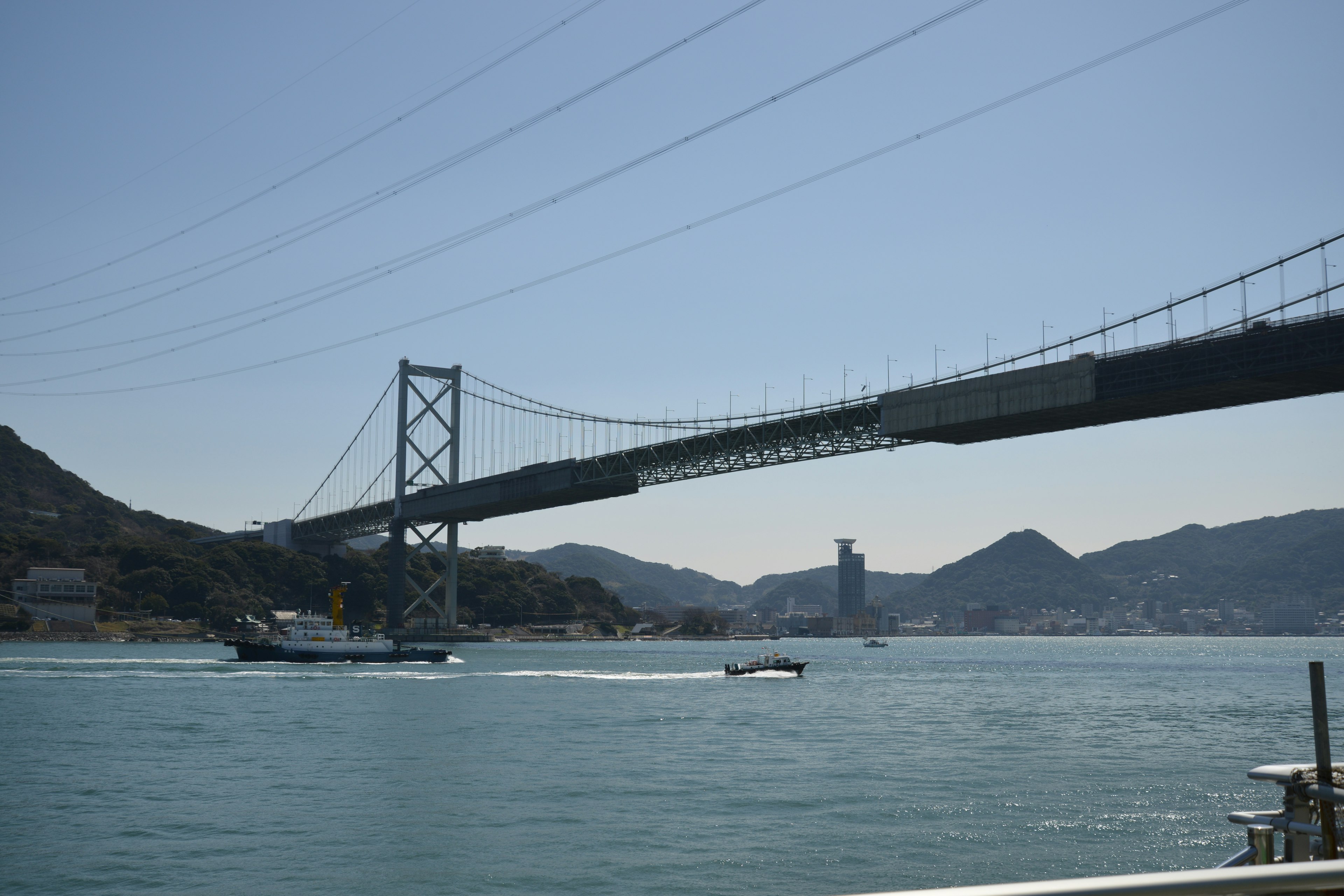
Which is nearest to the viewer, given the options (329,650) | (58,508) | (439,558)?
(329,650)

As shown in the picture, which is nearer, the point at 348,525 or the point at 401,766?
the point at 401,766

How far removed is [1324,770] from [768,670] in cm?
6221

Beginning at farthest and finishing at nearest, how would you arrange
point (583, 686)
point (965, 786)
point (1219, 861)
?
point (583, 686) < point (965, 786) < point (1219, 861)

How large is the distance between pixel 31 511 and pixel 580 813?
161 metres

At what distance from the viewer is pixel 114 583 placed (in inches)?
4840

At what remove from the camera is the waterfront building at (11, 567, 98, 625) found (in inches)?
4373

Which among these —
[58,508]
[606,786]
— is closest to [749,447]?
[606,786]

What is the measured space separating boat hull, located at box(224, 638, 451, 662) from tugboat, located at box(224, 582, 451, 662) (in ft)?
0.08

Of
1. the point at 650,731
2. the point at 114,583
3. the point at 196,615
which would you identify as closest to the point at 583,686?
the point at 650,731

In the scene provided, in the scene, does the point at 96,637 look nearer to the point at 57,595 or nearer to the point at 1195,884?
the point at 57,595

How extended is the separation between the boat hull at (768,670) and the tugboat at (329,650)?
74.1ft

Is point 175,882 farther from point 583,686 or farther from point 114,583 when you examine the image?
point 114,583

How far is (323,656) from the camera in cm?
7488

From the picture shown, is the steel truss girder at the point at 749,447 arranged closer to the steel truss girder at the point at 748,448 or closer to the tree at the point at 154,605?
the steel truss girder at the point at 748,448
